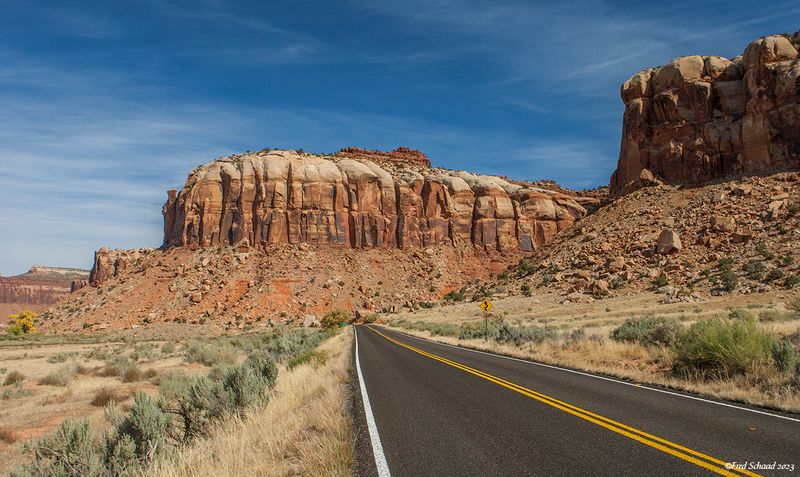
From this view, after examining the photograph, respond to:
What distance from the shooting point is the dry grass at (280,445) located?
222 inches

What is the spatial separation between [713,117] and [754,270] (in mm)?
34801

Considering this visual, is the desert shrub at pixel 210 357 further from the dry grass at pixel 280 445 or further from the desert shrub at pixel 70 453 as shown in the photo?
the desert shrub at pixel 70 453

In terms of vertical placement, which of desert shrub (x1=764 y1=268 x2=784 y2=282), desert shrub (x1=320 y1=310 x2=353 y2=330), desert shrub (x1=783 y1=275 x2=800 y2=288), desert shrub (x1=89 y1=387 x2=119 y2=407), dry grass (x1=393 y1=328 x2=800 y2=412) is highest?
desert shrub (x1=764 y1=268 x2=784 y2=282)

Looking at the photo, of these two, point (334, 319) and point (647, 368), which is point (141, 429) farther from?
point (334, 319)

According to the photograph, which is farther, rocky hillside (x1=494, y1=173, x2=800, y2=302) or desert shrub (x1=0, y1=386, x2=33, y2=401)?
rocky hillside (x1=494, y1=173, x2=800, y2=302)

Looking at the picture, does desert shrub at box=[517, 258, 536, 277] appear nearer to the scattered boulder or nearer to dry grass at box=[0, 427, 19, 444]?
the scattered boulder

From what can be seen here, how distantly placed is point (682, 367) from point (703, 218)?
5288cm

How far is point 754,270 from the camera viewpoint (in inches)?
1673

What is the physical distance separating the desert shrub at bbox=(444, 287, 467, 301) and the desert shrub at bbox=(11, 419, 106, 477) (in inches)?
2782

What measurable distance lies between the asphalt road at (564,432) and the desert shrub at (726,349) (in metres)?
2.41

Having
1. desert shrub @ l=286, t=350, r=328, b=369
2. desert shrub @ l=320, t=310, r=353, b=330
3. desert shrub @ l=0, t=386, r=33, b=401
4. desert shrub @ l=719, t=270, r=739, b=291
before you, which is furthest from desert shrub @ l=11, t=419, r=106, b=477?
desert shrub @ l=320, t=310, r=353, b=330

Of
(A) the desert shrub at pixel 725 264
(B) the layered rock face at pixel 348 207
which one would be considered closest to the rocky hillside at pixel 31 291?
Result: (B) the layered rock face at pixel 348 207

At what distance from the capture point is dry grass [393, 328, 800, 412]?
347 inches

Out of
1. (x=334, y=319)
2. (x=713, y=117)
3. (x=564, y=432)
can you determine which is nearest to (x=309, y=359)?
(x=564, y=432)
